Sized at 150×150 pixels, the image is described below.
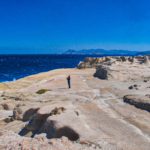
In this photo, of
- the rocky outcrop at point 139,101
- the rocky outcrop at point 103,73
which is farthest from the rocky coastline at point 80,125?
the rocky outcrop at point 103,73

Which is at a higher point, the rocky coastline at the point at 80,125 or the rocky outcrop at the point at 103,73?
the rocky coastline at the point at 80,125

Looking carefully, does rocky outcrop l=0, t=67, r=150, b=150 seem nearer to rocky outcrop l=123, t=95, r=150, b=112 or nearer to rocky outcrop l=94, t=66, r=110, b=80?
rocky outcrop l=123, t=95, r=150, b=112

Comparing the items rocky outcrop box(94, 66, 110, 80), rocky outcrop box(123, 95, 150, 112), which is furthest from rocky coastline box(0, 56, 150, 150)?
rocky outcrop box(94, 66, 110, 80)

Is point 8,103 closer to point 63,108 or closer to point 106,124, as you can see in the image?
point 63,108

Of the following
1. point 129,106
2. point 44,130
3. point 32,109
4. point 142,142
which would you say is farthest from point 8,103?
point 142,142

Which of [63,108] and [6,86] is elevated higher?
[63,108]

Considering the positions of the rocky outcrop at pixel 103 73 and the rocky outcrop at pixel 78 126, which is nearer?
the rocky outcrop at pixel 78 126

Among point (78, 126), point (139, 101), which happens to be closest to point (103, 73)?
point (139, 101)

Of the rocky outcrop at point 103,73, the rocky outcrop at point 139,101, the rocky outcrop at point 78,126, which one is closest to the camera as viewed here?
Result: the rocky outcrop at point 78,126

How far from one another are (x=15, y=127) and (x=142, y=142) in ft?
26.2

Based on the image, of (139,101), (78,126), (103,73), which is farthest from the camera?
(103,73)

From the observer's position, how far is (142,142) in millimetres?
14445

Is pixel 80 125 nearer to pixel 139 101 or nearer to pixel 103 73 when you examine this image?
pixel 139 101

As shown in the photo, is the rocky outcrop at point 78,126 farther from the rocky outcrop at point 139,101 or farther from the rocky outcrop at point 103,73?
the rocky outcrop at point 103,73
